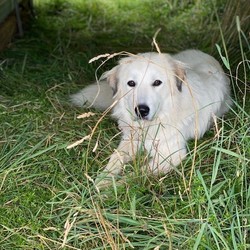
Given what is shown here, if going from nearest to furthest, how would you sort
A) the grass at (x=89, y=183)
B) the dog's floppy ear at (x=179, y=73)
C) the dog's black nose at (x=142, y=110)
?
the grass at (x=89, y=183)
the dog's black nose at (x=142, y=110)
the dog's floppy ear at (x=179, y=73)

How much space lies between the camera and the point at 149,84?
12.3 ft

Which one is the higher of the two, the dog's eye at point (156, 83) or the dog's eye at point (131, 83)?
the dog's eye at point (156, 83)

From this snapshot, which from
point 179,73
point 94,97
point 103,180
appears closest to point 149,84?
point 179,73

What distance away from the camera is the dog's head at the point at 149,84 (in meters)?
3.66

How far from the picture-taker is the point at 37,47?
19.7 ft

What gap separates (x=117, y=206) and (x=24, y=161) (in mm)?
739

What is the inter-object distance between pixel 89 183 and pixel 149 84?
30.1 inches

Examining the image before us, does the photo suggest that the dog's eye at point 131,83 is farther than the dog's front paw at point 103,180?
Yes

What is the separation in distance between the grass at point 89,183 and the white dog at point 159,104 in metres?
0.12

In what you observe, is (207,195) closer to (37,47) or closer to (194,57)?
(194,57)

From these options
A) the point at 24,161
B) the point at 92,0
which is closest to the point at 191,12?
the point at 92,0

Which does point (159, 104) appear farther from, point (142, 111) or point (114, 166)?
point (114, 166)

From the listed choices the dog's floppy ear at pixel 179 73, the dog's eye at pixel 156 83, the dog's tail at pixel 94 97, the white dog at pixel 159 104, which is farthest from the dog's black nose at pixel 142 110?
the dog's tail at pixel 94 97

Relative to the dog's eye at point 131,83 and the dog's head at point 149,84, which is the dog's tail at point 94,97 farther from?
the dog's eye at point 131,83
